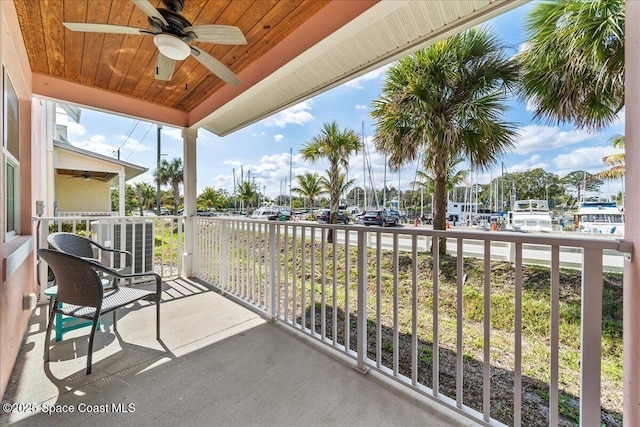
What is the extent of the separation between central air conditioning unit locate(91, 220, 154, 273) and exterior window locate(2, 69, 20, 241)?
30.0 inches

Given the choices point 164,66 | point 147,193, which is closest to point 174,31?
point 164,66

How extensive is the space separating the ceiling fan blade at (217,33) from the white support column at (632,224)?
2016mm

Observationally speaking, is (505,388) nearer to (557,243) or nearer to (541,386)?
(541,386)

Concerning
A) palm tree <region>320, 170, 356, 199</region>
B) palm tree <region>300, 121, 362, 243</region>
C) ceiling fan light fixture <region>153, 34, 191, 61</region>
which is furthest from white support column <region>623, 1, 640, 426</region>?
palm tree <region>320, 170, 356, 199</region>

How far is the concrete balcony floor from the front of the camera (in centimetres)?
137

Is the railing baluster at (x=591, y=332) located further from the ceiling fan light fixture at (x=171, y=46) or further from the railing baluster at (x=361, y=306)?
the ceiling fan light fixture at (x=171, y=46)

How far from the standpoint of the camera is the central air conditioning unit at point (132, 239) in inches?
128

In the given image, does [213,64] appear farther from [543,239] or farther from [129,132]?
[129,132]

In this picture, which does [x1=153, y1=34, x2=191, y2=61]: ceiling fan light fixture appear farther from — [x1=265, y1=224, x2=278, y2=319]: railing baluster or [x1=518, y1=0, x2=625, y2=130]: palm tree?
[x1=518, y1=0, x2=625, y2=130]: palm tree

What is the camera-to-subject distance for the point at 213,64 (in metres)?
2.08

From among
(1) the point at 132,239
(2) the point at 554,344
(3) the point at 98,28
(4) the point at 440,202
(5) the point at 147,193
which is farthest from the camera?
(5) the point at 147,193

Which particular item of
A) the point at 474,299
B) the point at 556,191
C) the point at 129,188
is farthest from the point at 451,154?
the point at 129,188

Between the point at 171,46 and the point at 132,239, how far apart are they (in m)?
2.62

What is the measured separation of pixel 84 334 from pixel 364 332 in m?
2.38
